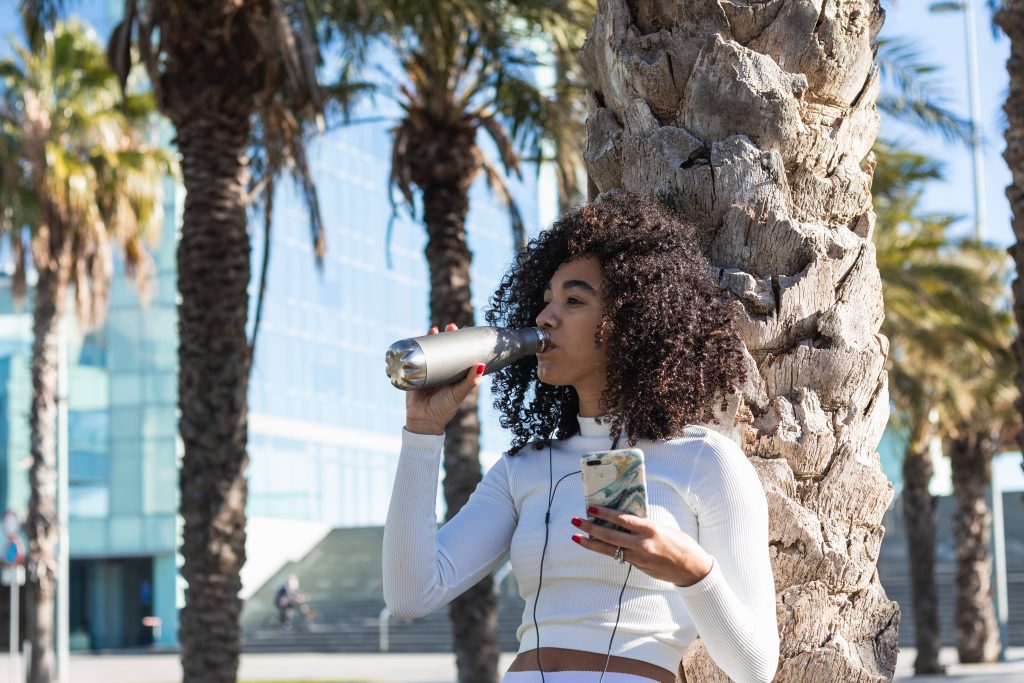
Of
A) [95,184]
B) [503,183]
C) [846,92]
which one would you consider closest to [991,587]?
[503,183]

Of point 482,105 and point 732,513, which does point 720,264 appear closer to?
point 732,513

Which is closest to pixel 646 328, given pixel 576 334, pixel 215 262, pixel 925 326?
pixel 576 334

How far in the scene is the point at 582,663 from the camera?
8.89 ft

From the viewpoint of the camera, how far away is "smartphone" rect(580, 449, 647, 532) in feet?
7.79

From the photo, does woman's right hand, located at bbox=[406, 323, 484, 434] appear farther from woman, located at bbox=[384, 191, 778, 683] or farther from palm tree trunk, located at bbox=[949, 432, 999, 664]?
palm tree trunk, located at bbox=[949, 432, 999, 664]

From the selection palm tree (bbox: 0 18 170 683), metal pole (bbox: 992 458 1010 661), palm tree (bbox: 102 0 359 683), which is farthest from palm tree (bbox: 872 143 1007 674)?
palm tree (bbox: 0 18 170 683)

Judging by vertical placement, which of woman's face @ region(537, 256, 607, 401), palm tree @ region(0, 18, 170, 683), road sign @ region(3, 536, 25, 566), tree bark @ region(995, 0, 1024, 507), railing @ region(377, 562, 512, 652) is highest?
palm tree @ region(0, 18, 170, 683)

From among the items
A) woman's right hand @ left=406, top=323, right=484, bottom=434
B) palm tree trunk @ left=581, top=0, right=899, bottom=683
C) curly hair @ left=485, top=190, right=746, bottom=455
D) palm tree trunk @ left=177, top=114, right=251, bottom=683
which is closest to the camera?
woman's right hand @ left=406, top=323, right=484, bottom=434

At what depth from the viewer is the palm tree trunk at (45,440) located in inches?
776

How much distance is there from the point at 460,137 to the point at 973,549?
14.1 m

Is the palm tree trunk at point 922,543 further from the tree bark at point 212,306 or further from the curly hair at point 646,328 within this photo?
the curly hair at point 646,328

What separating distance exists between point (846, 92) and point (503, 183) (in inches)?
425

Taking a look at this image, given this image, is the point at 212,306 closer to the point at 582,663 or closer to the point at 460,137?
the point at 460,137

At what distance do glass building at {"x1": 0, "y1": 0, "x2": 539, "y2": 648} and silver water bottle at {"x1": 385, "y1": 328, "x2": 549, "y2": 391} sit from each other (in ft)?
91.6
